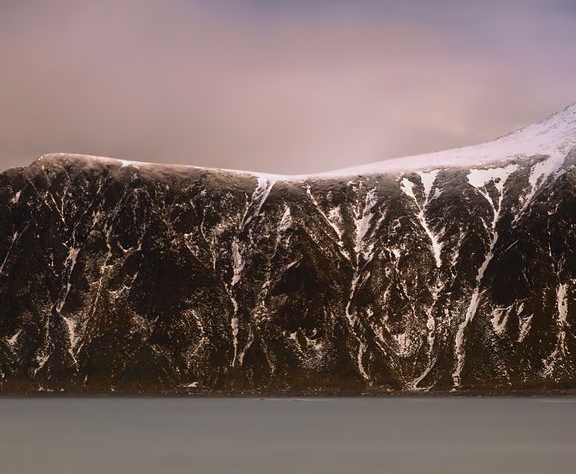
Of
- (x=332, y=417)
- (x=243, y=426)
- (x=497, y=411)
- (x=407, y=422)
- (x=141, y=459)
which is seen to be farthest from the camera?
(x=497, y=411)

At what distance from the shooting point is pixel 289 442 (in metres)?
94.1

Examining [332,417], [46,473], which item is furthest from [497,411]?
[46,473]

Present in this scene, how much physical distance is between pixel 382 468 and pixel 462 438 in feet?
96.9

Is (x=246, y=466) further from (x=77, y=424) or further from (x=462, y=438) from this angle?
(x=77, y=424)

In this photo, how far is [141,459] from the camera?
76188mm

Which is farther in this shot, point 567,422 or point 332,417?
point 332,417

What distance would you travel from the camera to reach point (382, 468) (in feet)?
230

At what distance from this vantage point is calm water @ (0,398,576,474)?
71.0m

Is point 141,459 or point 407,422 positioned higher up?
point 141,459

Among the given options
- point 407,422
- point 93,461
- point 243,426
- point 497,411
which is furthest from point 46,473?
point 497,411

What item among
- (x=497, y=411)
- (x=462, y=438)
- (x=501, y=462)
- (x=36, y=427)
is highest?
(x=501, y=462)

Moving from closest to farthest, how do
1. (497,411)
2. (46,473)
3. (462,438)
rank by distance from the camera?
(46,473) → (462,438) → (497,411)

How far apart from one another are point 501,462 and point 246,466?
57.3 ft

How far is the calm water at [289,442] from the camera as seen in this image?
71000mm
